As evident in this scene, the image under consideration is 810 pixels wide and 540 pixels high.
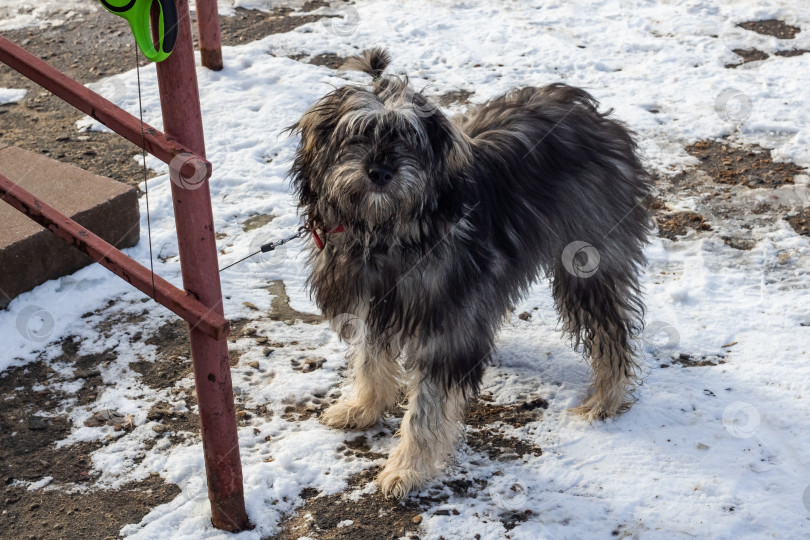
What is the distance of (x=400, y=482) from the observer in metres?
3.85

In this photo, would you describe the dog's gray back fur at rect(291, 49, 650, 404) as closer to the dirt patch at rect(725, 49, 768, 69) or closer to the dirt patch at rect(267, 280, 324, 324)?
the dirt patch at rect(267, 280, 324, 324)

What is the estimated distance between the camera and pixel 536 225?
12.7ft

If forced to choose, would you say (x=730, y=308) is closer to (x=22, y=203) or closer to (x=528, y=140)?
(x=528, y=140)

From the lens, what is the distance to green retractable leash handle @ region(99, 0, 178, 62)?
2584 mm

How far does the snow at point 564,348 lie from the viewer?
3797 mm

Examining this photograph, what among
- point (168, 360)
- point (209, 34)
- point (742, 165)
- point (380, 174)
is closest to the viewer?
point (380, 174)

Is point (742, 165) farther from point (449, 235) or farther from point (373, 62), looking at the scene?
point (373, 62)

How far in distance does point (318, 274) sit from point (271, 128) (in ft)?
11.3

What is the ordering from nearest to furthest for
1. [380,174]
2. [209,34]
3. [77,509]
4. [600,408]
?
[380,174]
[77,509]
[600,408]
[209,34]

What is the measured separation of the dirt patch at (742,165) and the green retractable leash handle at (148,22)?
473 centimetres

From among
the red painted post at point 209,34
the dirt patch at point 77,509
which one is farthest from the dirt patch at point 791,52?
the dirt patch at point 77,509

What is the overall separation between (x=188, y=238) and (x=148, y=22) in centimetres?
75

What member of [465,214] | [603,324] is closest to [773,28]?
[603,324]

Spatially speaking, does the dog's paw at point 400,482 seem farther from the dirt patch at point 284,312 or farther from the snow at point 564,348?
the dirt patch at point 284,312
